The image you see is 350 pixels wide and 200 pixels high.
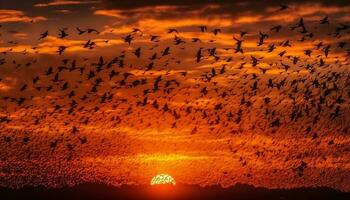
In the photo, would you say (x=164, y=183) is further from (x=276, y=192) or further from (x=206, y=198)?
(x=276, y=192)

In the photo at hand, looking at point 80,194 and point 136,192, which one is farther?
point 80,194

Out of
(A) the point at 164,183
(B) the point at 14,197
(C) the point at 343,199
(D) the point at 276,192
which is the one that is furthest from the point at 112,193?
(A) the point at 164,183

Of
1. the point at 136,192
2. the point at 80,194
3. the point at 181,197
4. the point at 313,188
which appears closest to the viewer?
the point at 181,197

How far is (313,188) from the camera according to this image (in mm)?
190125

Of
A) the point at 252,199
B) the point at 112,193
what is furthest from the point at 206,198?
the point at 112,193

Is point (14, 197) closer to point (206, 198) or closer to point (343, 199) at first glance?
point (206, 198)

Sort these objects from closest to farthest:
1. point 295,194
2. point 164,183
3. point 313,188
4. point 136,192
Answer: point 164,183
point 136,192
point 295,194
point 313,188

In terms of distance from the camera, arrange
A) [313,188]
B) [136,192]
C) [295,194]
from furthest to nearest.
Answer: [313,188] < [295,194] < [136,192]

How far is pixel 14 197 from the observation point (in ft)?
489

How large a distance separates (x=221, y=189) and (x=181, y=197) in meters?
39.2

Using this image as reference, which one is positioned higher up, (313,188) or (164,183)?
(164,183)

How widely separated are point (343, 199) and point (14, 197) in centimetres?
6657

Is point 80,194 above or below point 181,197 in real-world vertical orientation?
below

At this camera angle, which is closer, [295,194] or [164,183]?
[164,183]
